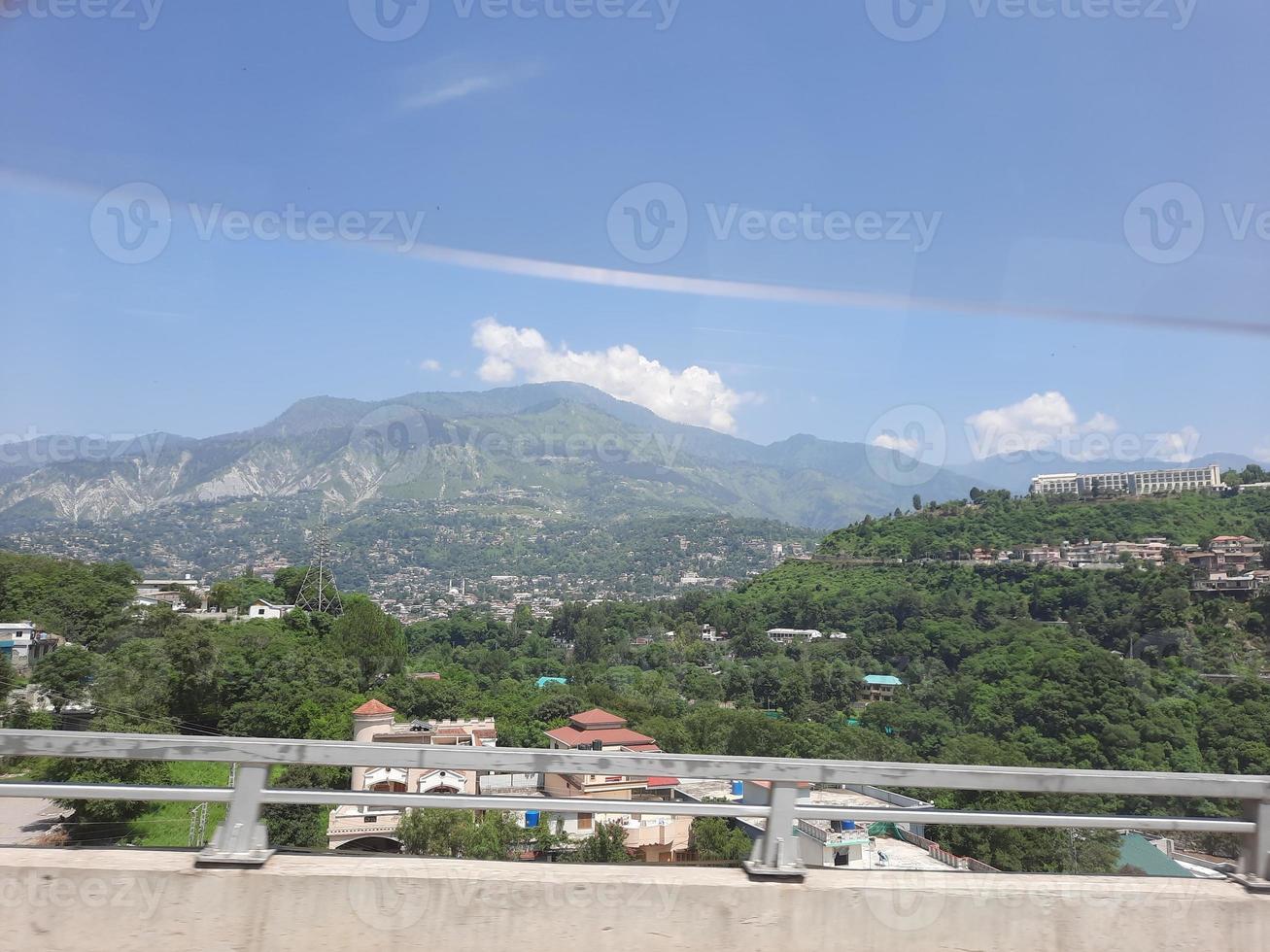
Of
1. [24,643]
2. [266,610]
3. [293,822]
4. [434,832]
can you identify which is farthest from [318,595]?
[434,832]

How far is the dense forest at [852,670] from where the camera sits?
17312 mm

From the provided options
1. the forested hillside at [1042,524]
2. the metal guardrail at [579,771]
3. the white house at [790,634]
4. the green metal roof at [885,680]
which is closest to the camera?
the metal guardrail at [579,771]

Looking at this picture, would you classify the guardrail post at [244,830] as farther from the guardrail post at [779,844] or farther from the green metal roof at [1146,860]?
the green metal roof at [1146,860]

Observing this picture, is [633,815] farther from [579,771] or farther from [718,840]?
[579,771]

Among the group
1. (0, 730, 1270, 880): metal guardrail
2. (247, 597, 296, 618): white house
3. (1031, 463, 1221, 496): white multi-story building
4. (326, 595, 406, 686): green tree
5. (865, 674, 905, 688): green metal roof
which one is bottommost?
(865, 674, 905, 688): green metal roof

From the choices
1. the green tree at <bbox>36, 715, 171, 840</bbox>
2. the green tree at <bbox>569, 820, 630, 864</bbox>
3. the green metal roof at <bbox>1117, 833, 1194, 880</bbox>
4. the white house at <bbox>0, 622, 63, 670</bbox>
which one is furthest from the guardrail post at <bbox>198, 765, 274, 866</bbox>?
the white house at <bbox>0, 622, 63, 670</bbox>

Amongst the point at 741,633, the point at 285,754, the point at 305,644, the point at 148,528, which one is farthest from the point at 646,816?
the point at 148,528

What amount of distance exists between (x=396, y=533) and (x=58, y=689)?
11469cm

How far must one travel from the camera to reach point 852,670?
39.0 metres

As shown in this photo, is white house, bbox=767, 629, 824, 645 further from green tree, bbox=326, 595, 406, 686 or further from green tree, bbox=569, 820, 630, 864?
green tree, bbox=569, 820, 630, 864

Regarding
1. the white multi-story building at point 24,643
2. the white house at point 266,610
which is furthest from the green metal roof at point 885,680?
the white multi-story building at point 24,643

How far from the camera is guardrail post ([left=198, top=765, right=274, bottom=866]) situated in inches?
104

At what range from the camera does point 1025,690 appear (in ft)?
82.9

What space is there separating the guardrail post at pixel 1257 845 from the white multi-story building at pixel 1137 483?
2076 inches
